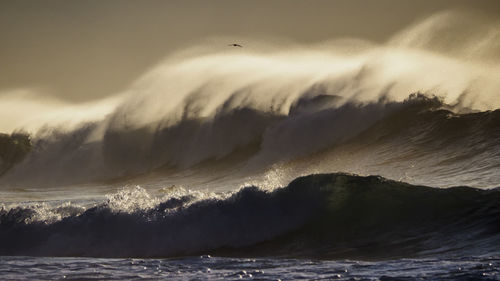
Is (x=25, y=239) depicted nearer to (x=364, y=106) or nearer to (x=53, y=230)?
(x=53, y=230)

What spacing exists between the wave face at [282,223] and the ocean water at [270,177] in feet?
0.09

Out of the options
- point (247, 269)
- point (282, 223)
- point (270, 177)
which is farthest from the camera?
point (270, 177)

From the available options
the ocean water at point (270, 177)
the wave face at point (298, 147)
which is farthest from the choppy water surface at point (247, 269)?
the wave face at point (298, 147)

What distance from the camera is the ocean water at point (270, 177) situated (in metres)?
9.53

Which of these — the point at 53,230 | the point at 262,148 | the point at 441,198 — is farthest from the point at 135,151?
the point at 441,198

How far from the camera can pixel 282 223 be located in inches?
438

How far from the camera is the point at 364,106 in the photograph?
2311cm

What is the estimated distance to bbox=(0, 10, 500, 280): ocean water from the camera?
31.3ft

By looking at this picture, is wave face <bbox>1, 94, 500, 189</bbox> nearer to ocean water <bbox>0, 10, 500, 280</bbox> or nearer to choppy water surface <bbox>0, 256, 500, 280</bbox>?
ocean water <bbox>0, 10, 500, 280</bbox>

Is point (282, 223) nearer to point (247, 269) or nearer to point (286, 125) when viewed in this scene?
point (247, 269)

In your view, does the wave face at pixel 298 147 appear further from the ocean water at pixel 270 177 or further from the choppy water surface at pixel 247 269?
the choppy water surface at pixel 247 269

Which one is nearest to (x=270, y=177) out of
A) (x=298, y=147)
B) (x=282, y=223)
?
(x=298, y=147)

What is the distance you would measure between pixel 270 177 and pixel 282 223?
9363 millimetres

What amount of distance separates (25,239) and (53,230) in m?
0.51
